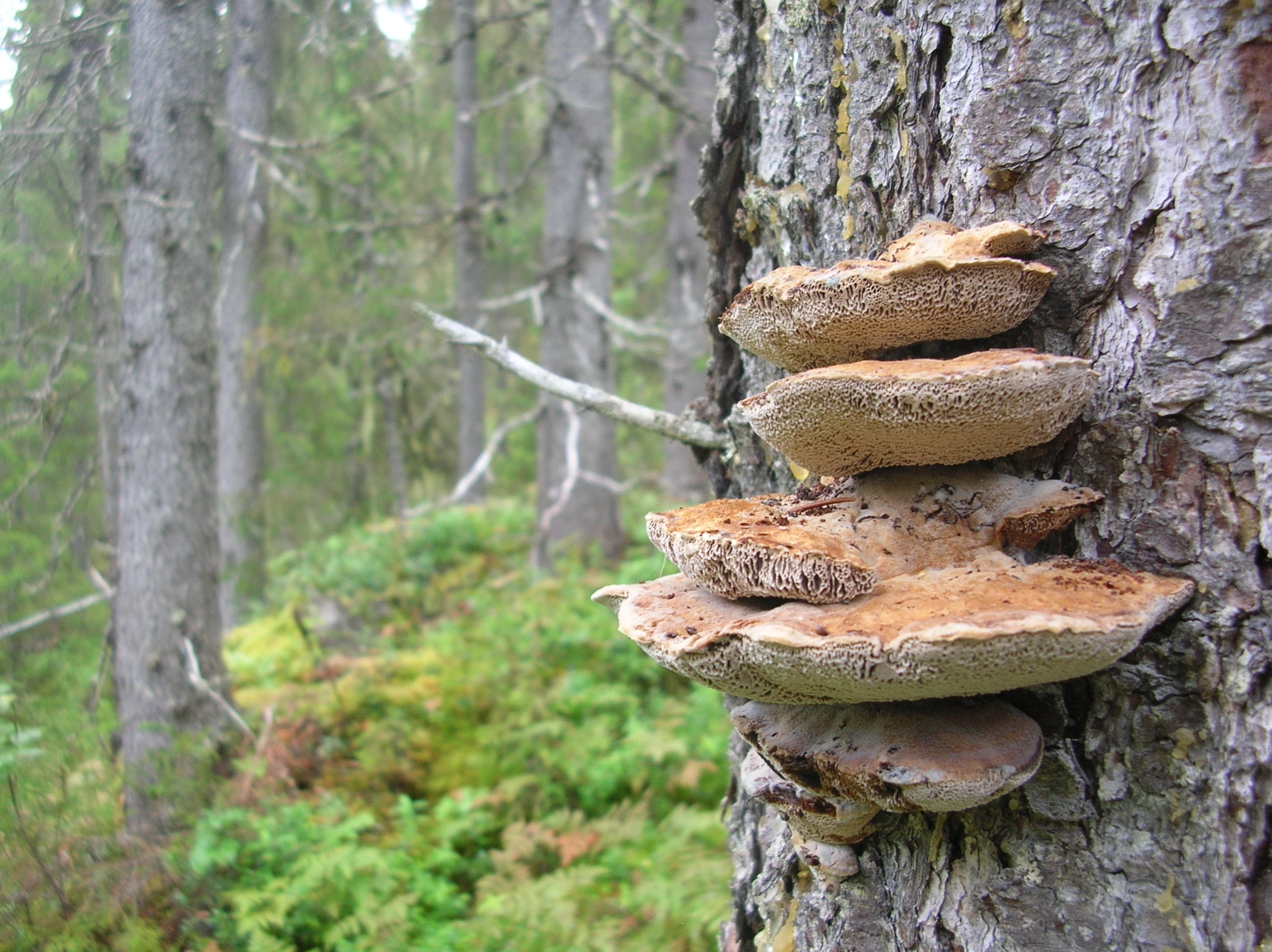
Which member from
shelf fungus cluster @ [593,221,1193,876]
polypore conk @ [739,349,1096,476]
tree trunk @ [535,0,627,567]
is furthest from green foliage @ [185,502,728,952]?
polypore conk @ [739,349,1096,476]

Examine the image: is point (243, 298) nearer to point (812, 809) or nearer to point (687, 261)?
point (687, 261)

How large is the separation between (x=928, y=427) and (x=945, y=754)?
0.49 m

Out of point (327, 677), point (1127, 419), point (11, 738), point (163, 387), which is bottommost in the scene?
point (327, 677)

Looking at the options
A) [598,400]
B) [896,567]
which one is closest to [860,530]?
[896,567]

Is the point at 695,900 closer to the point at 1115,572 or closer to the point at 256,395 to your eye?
the point at 1115,572

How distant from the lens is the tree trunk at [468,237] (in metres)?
10.3

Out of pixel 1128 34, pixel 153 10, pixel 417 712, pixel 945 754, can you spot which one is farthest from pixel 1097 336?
pixel 153 10

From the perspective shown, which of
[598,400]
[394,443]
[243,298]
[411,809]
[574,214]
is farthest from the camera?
[394,443]

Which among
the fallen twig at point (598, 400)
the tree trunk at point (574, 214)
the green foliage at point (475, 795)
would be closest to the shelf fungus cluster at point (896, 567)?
the fallen twig at point (598, 400)

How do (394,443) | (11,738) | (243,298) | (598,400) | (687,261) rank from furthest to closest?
(394,443)
(687,261)
(243,298)
(11,738)
(598,400)

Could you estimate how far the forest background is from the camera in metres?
3.66

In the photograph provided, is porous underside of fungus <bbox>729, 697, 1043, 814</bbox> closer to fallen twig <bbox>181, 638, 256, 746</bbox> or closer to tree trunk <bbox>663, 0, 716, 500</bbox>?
fallen twig <bbox>181, 638, 256, 746</bbox>

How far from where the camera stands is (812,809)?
53.3 inches

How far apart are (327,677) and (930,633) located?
644 cm
